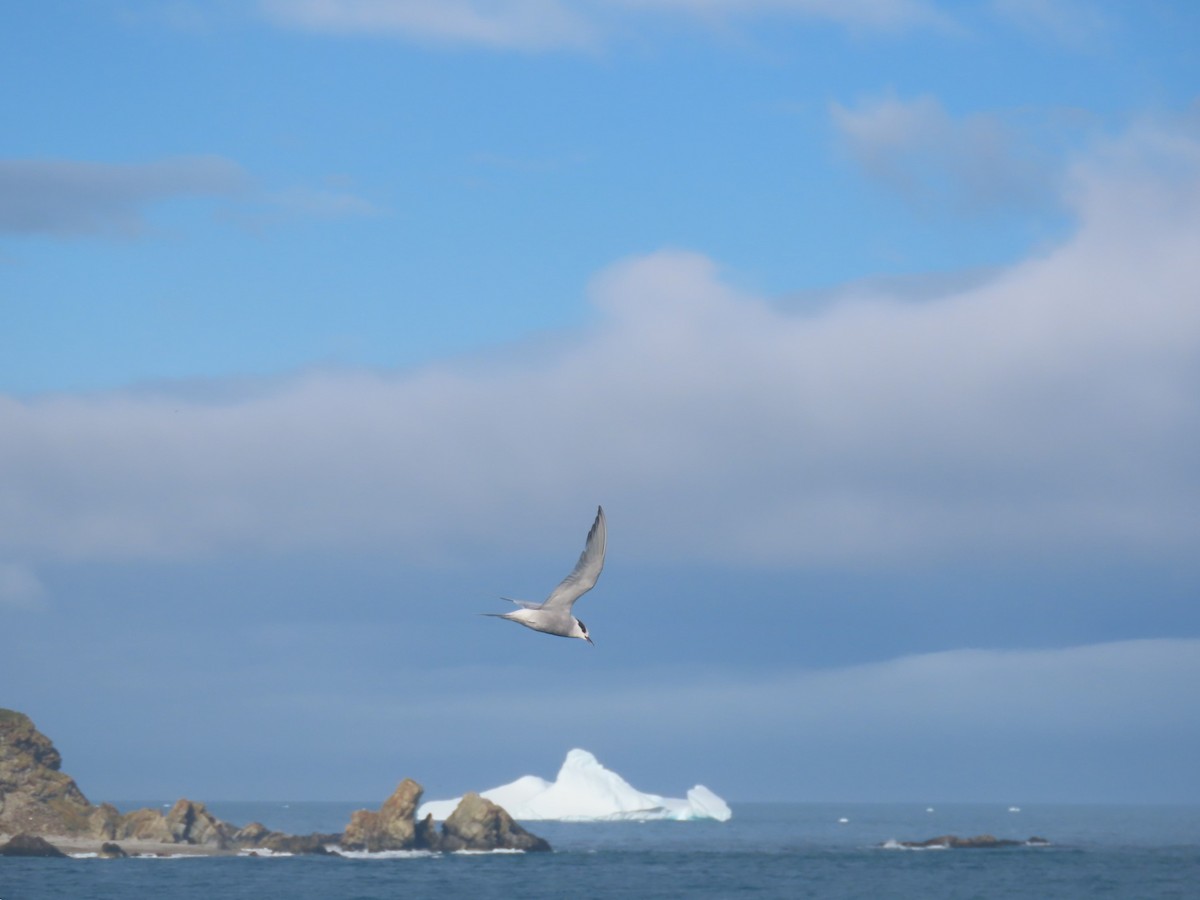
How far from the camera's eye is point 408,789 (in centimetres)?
9300

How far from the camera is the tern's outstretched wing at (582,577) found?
26781 mm

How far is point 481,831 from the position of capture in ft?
325

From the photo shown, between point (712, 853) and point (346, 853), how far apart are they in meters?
29.6

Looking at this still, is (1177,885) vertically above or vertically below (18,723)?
below

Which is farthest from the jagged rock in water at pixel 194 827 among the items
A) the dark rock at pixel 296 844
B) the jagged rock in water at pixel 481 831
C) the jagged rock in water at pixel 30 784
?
the jagged rock in water at pixel 481 831

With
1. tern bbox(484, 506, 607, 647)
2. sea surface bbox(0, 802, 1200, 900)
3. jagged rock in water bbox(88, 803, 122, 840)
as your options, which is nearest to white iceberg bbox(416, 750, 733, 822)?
sea surface bbox(0, 802, 1200, 900)

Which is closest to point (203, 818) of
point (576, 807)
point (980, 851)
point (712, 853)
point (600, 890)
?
point (600, 890)

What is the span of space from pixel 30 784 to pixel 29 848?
5.27 metres

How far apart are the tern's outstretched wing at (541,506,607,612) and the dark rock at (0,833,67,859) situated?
2693 inches

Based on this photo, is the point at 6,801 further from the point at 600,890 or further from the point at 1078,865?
the point at 1078,865

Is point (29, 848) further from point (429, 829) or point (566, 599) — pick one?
point (566, 599)

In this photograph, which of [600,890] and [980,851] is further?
[980,851]

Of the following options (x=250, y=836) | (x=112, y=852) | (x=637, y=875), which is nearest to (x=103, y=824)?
(x=112, y=852)

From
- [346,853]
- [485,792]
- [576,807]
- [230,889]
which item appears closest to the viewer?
[230,889]
